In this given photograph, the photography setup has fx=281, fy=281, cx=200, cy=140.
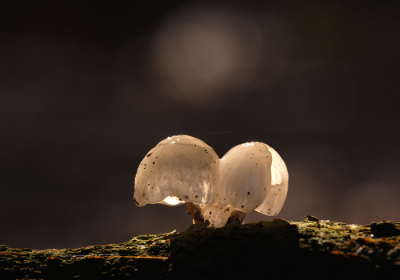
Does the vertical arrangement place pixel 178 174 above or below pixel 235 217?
above

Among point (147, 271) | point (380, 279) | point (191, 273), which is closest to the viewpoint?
point (380, 279)

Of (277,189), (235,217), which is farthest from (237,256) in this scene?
(277,189)

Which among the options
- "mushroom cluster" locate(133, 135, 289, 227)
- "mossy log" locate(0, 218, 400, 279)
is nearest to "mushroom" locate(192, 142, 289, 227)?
"mushroom cluster" locate(133, 135, 289, 227)

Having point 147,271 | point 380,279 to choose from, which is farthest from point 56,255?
point 380,279

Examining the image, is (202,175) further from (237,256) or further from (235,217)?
(237,256)

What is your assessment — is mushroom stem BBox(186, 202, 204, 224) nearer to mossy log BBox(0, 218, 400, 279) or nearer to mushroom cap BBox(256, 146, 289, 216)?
mossy log BBox(0, 218, 400, 279)

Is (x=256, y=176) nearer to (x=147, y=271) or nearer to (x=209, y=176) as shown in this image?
(x=209, y=176)

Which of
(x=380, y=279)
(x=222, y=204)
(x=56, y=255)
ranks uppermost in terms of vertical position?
(x=222, y=204)
